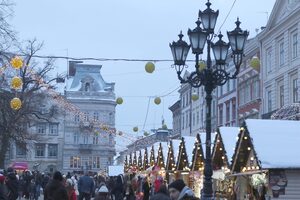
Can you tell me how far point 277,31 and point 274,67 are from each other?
2.26 metres

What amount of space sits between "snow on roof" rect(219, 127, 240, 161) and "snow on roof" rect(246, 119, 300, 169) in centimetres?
223

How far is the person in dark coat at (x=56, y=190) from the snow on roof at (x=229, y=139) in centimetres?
830

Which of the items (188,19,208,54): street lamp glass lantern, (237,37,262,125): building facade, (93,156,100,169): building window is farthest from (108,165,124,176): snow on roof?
(93,156,100,169): building window

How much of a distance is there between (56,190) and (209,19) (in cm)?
588

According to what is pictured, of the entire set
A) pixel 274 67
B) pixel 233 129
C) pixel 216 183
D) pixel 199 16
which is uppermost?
pixel 274 67

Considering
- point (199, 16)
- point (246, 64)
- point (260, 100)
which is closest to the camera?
point (199, 16)

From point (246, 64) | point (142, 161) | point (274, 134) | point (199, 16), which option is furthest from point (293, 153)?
point (246, 64)

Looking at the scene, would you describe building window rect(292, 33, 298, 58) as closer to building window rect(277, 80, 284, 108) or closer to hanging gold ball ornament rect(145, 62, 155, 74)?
building window rect(277, 80, 284, 108)

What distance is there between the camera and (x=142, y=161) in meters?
41.5

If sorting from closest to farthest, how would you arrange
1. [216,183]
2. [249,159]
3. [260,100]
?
1. [249,159]
2. [216,183]
3. [260,100]

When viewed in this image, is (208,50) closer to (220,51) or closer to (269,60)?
(220,51)

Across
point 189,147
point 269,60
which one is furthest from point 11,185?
point 269,60

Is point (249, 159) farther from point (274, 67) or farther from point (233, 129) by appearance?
point (274, 67)

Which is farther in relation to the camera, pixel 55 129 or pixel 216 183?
pixel 55 129
